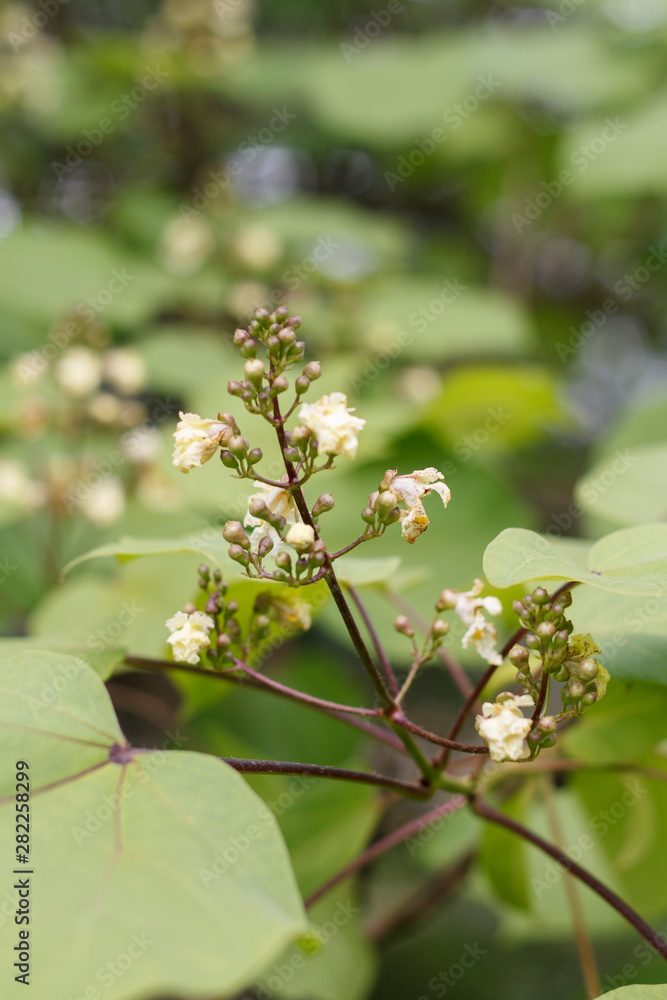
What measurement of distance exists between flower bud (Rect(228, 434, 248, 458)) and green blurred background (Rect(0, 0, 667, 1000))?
88cm

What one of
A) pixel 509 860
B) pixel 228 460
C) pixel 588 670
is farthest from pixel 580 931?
pixel 228 460

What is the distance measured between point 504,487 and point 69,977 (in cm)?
153

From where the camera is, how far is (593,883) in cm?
86

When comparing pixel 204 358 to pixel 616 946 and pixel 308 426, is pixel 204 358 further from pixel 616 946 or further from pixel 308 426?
pixel 616 946

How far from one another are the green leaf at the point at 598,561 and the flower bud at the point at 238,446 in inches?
9.3

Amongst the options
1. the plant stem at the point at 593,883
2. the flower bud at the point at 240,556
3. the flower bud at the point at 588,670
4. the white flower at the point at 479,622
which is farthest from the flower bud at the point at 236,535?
the plant stem at the point at 593,883

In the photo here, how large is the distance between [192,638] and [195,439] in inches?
7.7

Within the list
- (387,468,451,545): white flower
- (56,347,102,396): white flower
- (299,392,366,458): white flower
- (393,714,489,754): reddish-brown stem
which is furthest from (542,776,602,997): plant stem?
(56,347,102,396): white flower

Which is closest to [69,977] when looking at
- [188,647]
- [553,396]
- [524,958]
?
[188,647]

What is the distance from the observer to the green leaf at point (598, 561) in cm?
68

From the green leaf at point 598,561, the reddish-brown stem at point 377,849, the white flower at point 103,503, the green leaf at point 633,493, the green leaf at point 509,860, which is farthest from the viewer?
the white flower at point 103,503

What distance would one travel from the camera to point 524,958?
2.64 meters

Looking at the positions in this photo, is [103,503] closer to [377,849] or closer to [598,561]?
[377,849]

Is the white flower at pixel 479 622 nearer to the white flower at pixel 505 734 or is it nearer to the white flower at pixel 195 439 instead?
the white flower at pixel 505 734
